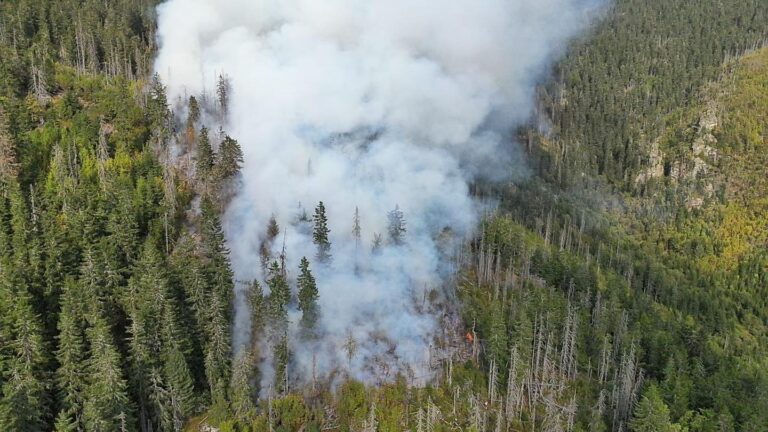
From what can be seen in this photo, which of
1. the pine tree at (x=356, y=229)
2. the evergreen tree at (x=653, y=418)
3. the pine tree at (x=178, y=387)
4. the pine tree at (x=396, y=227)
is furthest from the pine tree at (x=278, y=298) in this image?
the evergreen tree at (x=653, y=418)

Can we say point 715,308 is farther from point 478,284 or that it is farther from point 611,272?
point 478,284

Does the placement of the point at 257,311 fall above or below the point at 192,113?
below

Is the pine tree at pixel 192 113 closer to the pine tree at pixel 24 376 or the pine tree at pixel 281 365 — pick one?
the pine tree at pixel 24 376

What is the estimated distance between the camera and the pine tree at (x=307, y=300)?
9088cm

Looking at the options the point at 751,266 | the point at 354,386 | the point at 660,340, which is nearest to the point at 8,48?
the point at 354,386

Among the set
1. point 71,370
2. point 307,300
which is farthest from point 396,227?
point 71,370

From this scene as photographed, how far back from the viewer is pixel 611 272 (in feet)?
510

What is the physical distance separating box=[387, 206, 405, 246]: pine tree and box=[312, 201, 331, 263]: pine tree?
10476 millimetres

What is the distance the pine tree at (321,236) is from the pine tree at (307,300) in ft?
31.7

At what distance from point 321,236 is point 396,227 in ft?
42.5

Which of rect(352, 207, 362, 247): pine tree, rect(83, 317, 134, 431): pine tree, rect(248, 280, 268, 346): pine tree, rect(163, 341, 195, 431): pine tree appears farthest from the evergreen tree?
rect(83, 317, 134, 431): pine tree

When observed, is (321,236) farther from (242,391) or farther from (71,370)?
(71,370)

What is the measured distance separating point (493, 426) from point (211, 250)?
44.7m

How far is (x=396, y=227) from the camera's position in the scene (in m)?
109
